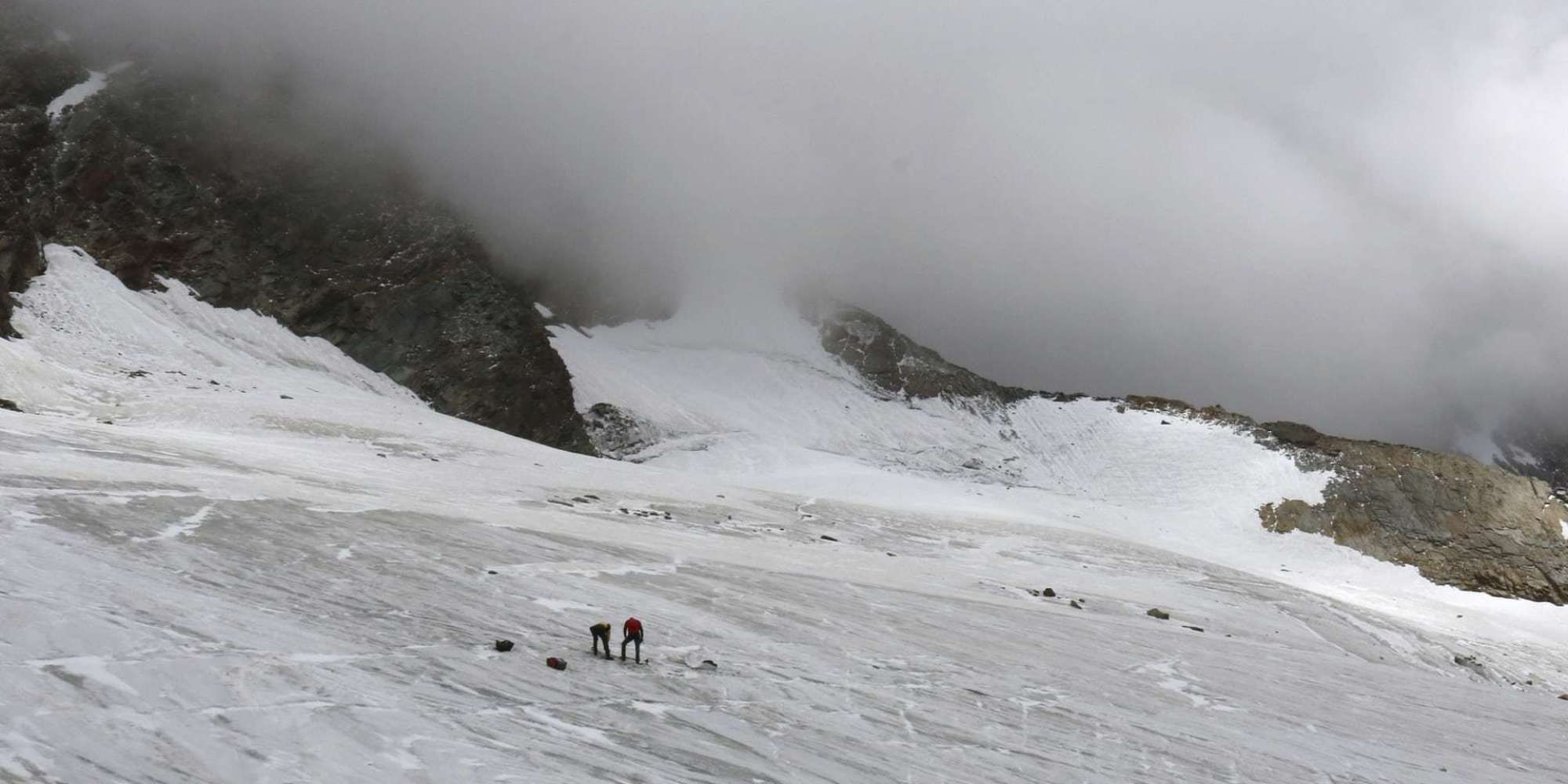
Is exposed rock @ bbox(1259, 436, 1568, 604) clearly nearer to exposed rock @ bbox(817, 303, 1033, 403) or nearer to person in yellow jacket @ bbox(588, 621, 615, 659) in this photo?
exposed rock @ bbox(817, 303, 1033, 403)

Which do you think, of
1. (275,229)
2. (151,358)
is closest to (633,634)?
(151,358)

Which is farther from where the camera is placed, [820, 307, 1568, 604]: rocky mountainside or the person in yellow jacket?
[820, 307, 1568, 604]: rocky mountainside

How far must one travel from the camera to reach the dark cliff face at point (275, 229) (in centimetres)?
→ 7269

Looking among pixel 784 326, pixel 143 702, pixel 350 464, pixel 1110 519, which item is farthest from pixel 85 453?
pixel 784 326

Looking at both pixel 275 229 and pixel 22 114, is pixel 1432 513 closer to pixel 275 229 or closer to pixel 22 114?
pixel 275 229

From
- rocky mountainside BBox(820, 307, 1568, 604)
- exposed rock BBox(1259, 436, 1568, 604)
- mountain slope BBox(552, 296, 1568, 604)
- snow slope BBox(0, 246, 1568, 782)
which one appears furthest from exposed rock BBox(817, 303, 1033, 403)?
snow slope BBox(0, 246, 1568, 782)

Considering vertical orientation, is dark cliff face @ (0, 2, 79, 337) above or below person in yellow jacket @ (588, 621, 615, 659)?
above

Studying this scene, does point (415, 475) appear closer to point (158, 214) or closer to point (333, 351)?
point (333, 351)

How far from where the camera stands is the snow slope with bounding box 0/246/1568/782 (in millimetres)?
10250

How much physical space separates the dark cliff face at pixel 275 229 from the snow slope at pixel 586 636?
24.4m

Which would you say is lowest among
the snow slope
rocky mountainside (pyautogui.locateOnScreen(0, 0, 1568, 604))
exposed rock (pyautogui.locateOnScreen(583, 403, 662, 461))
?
the snow slope

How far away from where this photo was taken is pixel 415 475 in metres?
35.2

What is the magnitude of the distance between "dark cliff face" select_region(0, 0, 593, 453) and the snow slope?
80.2ft

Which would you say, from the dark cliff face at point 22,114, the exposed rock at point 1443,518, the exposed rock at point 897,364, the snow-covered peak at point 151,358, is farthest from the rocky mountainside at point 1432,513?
the dark cliff face at point 22,114
